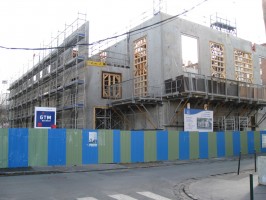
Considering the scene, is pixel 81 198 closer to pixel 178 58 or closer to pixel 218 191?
pixel 218 191

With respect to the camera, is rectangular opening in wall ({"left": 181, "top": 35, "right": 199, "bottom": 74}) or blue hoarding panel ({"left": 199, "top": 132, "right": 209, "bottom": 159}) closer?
blue hoarding panel ({"left": 199, "top": 132, "right": 209, "bottom": 159})

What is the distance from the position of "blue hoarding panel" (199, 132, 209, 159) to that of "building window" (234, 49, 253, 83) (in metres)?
10.7

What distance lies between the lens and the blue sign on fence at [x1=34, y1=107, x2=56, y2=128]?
65.5 ft

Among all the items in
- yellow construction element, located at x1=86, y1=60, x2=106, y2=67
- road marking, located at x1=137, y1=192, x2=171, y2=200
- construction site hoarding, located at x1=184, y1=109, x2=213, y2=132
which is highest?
yellow construction element, located at x1=86, y1=60, x2=106, y2=67

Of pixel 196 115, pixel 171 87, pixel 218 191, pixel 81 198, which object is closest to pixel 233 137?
pixel 196 115

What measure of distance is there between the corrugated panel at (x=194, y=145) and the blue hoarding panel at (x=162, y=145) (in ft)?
7.62

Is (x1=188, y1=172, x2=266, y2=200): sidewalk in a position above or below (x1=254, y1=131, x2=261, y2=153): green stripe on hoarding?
below

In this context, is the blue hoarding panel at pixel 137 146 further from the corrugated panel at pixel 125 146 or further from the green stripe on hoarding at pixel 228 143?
the green stripe on hoarding at pixel 228 143

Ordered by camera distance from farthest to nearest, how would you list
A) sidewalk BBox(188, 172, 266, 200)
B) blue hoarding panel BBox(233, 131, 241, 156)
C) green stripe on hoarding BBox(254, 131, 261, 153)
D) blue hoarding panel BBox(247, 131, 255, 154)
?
green stripe on hoarding BBox(254, 131, 261, 153) < blue hoarding panel BBox(247, 131, 255, 154) < blue hoarding panel BBox(233, 131, 241, 156) < sidewalk BBox(188, 172, 266, 200)

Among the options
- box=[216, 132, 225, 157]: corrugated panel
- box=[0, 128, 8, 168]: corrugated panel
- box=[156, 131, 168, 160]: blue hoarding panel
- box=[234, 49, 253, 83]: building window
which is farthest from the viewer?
box=[234, 49, 253, 83]: building window

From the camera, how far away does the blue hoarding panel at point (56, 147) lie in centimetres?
1872

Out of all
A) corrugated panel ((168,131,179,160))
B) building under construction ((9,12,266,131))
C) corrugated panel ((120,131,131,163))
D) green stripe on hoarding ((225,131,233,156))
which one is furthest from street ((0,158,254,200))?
green stripe on hoarding ((225,131,233,156))

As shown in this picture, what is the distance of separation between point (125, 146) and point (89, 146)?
7.79 feet

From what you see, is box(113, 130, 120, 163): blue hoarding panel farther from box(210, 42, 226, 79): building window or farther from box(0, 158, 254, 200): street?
box(210, 42, 226, 79): building window
